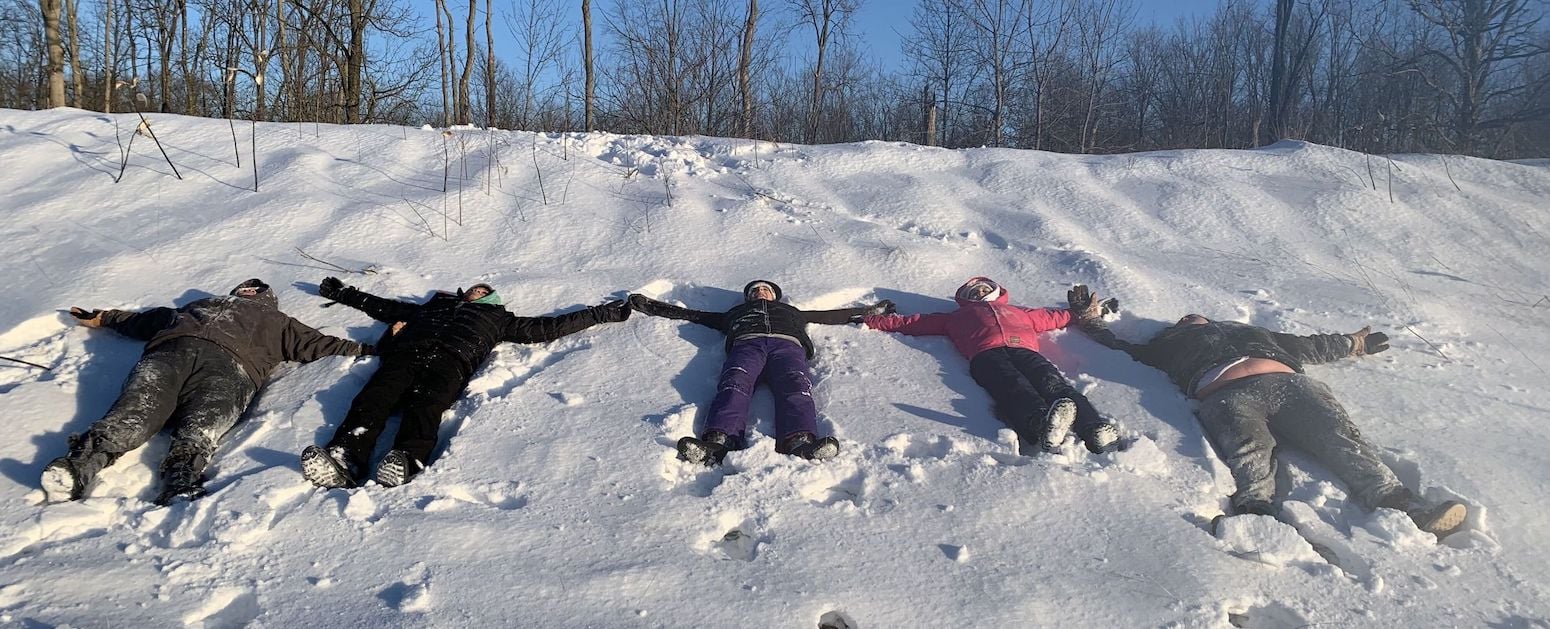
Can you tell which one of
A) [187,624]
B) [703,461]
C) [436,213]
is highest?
[436,213]

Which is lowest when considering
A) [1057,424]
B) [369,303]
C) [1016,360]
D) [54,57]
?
[1057,424]

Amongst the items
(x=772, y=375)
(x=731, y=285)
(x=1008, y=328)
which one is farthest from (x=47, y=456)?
(x=1008, y=328)

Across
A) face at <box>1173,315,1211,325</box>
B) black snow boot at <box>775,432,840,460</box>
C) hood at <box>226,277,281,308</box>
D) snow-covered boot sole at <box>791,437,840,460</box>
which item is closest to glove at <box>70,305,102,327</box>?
hood at <box>226,277,281,308</box>

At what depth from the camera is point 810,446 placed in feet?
11.4

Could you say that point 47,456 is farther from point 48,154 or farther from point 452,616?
point 48,154

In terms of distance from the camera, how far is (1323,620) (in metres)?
2.65

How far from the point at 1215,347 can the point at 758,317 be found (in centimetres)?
250

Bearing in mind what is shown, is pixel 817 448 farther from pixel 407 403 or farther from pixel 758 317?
pixel 407 403

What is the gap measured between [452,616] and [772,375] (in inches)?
82.3

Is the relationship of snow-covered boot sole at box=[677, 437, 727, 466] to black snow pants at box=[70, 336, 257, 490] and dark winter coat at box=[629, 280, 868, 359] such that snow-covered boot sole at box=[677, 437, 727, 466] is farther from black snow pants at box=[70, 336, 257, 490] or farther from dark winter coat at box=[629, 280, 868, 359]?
black snow pants at box=[70, 336, 257, 490]

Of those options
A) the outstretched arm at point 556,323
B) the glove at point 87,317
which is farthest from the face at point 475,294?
the glove at point 87,317

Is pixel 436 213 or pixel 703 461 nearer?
pixel 703 461

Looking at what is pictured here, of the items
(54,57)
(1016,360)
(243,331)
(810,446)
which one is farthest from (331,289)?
(54,57)

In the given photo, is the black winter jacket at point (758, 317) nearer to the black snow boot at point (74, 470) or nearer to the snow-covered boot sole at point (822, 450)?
the snow-covered boot sole at point (822, 450)
